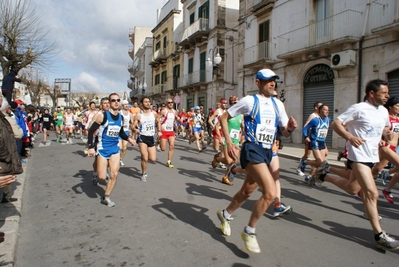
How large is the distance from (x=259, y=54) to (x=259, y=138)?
18.1 meters

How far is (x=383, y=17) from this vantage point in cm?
1301

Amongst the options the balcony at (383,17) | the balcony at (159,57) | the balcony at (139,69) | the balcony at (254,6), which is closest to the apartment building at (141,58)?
the balcony at (139,69)

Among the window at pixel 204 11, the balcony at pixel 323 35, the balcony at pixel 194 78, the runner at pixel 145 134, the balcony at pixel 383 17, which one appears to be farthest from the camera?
the balcony at pixel 194 78

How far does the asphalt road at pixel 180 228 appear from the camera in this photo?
11.2 ft

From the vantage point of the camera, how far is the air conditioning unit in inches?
559

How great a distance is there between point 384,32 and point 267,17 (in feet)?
28.0

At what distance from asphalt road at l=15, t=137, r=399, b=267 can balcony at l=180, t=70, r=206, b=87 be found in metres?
23.2

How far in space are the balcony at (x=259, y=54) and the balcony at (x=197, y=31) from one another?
7769mm

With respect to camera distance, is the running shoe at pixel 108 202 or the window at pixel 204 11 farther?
the window at pixel 204 11

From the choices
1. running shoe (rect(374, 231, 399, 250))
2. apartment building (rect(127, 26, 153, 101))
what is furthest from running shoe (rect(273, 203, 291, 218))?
apartment building (rect(127, 26, 153, 101))

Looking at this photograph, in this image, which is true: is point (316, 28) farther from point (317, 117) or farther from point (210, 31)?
point (210, 31)

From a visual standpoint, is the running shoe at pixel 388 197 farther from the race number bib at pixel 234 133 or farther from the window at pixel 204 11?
→ the window at pixel 204 11

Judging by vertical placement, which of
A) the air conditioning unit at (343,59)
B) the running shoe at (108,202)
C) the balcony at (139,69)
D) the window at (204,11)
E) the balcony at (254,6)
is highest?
the window at (204,11)

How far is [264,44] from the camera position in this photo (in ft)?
66.6
